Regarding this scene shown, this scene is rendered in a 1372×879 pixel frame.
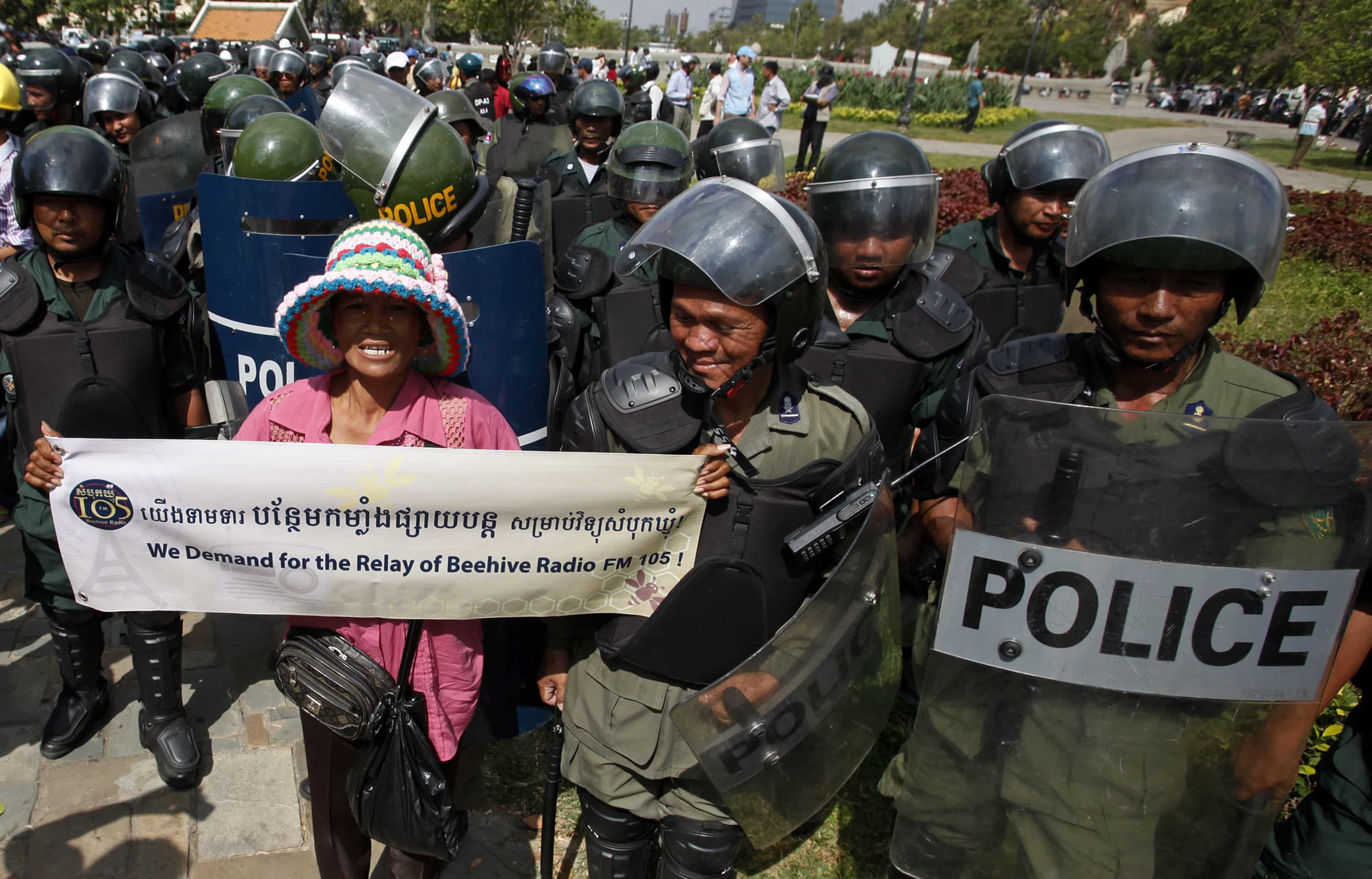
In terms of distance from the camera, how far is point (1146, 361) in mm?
2250

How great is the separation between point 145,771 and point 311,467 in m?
2.10

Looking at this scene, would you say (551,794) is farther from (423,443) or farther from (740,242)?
(740,242)

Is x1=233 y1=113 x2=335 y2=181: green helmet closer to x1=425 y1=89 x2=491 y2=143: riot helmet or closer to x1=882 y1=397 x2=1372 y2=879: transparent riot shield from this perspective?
x1=425 y1=89 x2=491 y2=143: riot helmet

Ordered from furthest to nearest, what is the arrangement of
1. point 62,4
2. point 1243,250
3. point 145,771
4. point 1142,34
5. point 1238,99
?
point 1142,34 → point 1238,99 → point 62,4 → point 145,771 → point 1243,250

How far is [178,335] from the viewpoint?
326cm

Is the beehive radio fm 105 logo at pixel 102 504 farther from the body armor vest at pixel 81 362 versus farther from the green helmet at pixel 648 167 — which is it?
the green helmet at pixel 648 167

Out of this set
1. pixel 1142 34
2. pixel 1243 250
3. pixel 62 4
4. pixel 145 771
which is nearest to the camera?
pixel 1243 250

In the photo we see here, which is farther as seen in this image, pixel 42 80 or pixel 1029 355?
pixel 42 80

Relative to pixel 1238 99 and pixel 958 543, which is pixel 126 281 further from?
pixel 1238 99

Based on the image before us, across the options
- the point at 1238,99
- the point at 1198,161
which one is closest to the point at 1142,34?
the point at 1238,99

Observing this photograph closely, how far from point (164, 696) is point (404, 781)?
67.6 inches

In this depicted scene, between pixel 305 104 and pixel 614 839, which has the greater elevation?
pixel 305 104

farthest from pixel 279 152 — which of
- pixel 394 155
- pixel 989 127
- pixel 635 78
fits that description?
pixel 989 127

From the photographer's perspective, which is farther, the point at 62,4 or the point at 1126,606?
the point at 62,4
